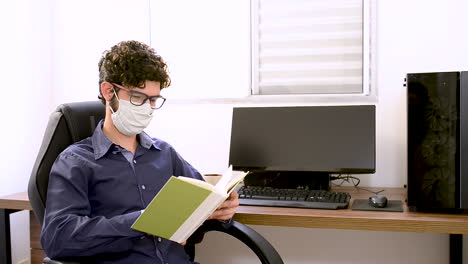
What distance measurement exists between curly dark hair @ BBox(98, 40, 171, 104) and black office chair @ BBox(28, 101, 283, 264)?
0.47 feet

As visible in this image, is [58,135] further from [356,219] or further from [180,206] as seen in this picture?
[356,219]

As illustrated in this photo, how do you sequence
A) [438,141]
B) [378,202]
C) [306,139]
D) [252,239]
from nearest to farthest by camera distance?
[252,239] < [438,141] < [378,202] < [306,139]

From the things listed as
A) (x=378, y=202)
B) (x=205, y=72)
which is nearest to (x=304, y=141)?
(x=378, y=202)

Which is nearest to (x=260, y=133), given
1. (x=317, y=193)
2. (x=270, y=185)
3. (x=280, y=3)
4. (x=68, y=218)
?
(x=270, y=185)

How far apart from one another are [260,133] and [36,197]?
102cm

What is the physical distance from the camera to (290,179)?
1969 millimetres

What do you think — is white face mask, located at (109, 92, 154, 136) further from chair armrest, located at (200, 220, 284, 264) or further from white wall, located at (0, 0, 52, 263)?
white wall, located at (0, 0, 52, 263)

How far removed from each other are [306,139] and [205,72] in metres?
0.70

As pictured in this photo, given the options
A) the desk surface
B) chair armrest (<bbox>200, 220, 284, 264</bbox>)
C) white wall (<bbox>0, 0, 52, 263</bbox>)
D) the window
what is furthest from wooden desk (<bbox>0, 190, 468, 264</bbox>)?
the window

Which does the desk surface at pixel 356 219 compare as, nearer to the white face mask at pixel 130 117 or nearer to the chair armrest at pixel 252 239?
the chair armrest at pixel 252 239

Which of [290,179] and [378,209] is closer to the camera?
[378,209]

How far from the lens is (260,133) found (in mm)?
2016

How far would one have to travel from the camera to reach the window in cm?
213

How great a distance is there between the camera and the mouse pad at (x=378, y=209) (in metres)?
1.58
